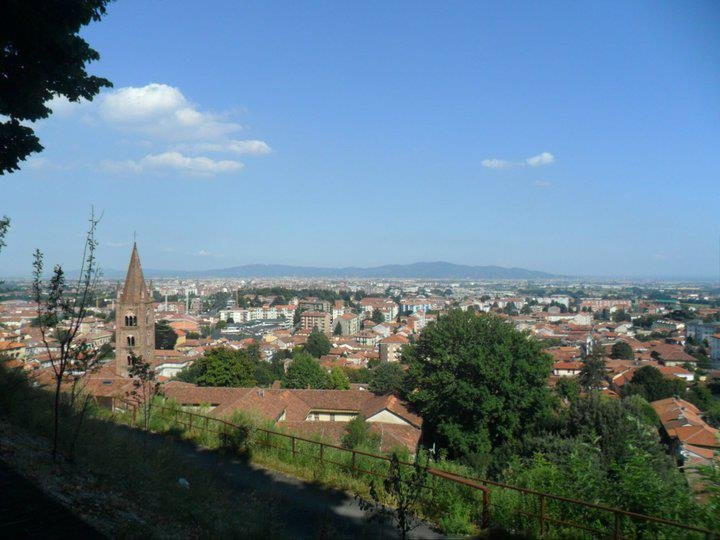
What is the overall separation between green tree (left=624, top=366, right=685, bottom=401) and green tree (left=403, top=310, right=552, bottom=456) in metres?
19.6

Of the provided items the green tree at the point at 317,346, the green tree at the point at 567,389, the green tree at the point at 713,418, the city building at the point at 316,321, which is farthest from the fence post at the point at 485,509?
the city building at the point at 316,321

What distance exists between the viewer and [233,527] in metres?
4.57

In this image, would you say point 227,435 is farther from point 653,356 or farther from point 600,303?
point 600,303

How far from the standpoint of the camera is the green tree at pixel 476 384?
19.1 meters

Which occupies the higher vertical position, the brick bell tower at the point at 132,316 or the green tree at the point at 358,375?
the brick bell tower at the point at 132,316

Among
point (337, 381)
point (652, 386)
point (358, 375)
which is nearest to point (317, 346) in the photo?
point (358, 375)

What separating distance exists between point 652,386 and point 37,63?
1584 inches

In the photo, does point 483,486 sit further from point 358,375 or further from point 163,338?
point 163,338

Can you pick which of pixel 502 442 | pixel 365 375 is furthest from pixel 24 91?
pixel 365 375

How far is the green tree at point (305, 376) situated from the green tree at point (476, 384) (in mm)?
10878

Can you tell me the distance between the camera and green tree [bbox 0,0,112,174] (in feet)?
18.5

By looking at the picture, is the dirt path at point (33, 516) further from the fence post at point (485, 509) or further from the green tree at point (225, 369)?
the green tree at point (225, 369)

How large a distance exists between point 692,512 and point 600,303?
17150cm

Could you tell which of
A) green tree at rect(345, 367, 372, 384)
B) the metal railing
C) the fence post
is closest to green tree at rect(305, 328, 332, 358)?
green tree at rect(345, 367, 372, 384)
